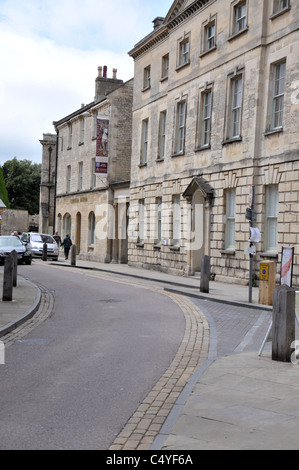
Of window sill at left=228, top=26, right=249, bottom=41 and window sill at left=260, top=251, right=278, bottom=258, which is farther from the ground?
window sill at left=228, top=26, right=249, bottom=41

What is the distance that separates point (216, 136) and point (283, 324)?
665 inches

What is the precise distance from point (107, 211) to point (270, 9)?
784 inches

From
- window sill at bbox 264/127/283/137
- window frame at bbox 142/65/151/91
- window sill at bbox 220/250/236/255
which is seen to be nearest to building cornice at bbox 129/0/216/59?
window frame at bbox 142/65/151/91

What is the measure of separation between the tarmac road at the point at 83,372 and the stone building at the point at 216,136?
5599 millimetres

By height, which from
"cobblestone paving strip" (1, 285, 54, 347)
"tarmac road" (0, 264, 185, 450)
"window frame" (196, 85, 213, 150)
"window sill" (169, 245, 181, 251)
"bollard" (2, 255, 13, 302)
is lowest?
"cobblestone paving strip" (1, 285, 54, 347)

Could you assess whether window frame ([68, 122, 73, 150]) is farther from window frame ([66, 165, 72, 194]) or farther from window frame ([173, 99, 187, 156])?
window frame ([173, 99, 187, 156])

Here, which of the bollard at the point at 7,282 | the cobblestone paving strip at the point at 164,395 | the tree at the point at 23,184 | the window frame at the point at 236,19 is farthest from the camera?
the tree at the point at 23,184

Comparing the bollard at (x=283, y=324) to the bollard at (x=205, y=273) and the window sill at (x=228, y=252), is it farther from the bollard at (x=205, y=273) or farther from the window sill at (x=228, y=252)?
the window sill at (x=228, y=252)

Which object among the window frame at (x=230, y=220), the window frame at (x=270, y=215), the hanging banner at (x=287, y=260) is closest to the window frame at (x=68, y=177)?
the window frame at (x=230, y=220)

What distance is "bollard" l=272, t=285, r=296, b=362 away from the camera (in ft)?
27.7

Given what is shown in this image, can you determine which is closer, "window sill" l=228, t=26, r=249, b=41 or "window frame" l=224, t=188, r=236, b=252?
"window sill" l=228, t=26, r=249, b=41

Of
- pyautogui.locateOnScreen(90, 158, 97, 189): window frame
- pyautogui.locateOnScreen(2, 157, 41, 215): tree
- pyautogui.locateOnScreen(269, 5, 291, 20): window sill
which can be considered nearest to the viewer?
pyautogui.locateOnScreen(269, 5, 291, 20): window sill

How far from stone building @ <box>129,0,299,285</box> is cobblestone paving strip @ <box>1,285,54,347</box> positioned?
17.9ft

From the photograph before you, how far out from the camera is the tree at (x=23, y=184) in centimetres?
8531
